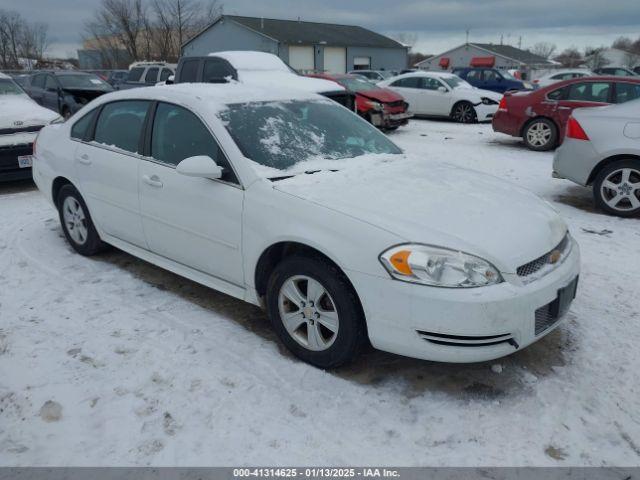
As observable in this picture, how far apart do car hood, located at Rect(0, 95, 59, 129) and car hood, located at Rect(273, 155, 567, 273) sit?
19.6ft

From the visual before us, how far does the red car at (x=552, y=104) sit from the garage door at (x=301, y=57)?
1352 inches

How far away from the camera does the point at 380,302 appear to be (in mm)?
2719

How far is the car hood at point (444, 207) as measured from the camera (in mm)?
2740

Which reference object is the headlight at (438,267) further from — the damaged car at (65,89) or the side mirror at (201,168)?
the damaged car at (65,89)

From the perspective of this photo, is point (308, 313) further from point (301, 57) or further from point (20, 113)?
point (301, 57)

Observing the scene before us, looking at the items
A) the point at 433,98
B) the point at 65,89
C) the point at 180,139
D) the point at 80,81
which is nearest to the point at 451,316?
the point at 180,139

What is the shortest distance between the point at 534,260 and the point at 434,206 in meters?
0.62

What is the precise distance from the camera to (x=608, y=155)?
5848 mm

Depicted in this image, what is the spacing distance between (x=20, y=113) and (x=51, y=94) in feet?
22.5

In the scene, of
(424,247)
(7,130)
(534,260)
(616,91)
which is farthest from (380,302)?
(616,91)

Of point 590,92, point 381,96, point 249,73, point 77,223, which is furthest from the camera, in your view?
point 381,96

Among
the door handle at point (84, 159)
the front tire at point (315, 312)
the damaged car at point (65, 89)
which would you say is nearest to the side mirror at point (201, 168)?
the front tire at point (315, 312)

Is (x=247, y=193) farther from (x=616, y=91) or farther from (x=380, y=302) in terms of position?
(x=616, y=91)

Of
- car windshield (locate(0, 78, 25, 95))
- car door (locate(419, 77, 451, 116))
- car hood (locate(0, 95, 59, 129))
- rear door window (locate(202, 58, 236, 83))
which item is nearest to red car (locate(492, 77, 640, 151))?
car door (locate(419, 77, 451, 116))
